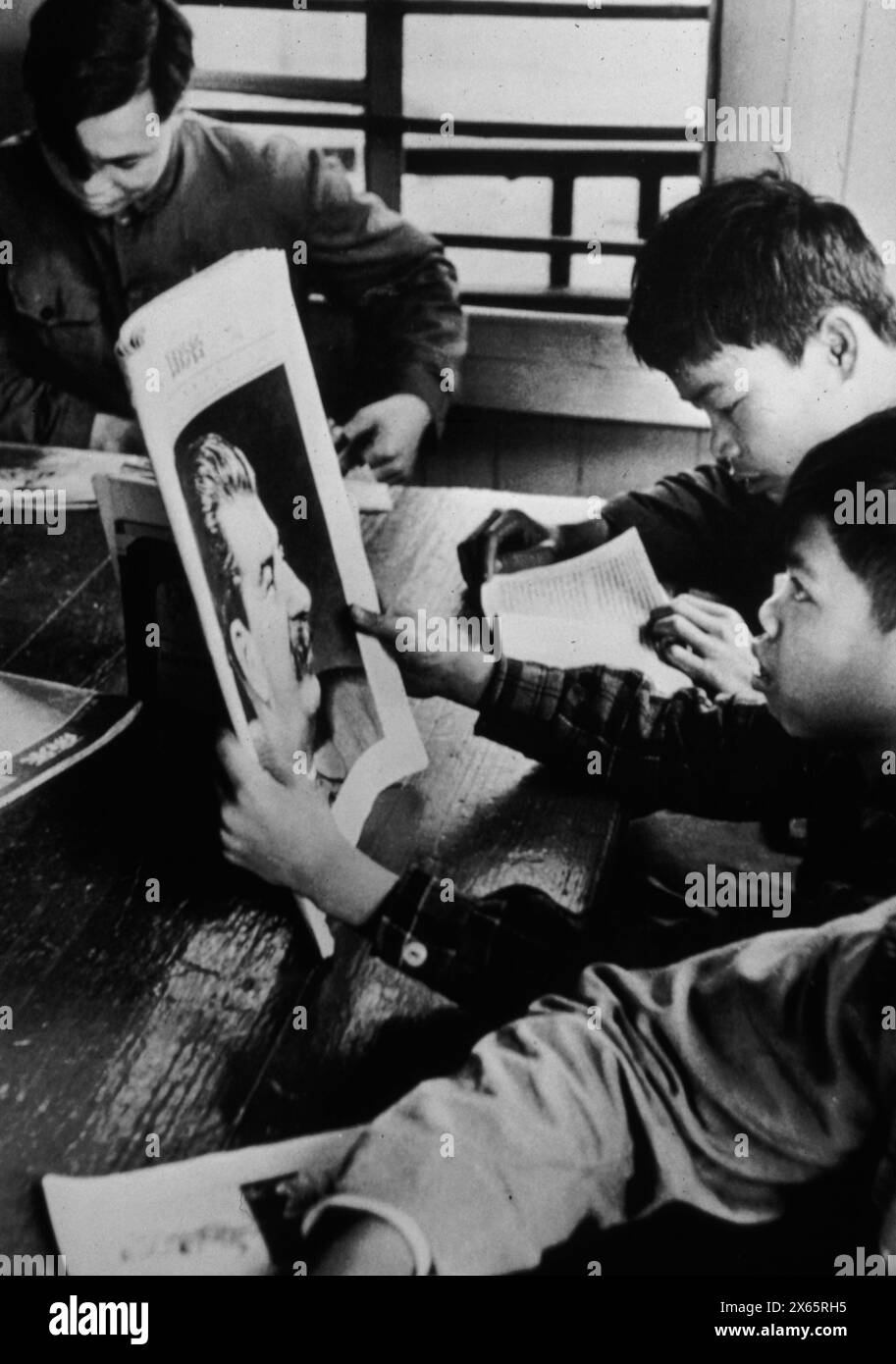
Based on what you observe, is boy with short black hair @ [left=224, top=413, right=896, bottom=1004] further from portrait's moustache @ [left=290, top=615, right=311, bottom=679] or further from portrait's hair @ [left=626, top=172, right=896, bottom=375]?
portrait's hair @ [left=626, top=172, right=896, bottom=375]

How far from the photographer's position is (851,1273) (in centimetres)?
75

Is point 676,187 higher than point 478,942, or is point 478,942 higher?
point 676,187

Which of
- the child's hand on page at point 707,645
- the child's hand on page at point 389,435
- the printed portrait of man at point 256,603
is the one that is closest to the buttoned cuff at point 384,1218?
the printed portrait of man at point 256,603

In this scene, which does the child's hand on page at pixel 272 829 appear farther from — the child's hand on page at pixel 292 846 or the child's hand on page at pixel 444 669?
the child's hand on page at pixel 444 669

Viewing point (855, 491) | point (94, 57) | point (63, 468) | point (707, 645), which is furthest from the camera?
point (94, 57)

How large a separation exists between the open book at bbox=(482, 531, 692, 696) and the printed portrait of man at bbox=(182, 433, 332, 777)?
0.27m

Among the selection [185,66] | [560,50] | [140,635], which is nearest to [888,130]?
[560,50]

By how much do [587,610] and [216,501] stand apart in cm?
54

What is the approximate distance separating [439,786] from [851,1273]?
438 millimetres

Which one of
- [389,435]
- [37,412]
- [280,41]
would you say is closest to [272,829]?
[389,435]

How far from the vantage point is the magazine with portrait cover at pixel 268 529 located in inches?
30.4

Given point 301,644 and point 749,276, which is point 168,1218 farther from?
point 749,276

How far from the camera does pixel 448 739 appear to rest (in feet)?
3.52
